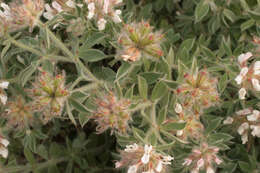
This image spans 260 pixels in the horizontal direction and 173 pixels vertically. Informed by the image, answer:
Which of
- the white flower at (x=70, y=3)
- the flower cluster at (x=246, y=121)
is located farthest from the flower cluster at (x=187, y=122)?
the white flower at (x=70, y=3)

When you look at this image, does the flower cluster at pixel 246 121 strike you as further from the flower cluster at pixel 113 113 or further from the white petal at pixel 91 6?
the white petal at pixel 91 6

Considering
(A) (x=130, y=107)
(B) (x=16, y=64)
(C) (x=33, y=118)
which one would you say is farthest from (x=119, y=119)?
(B) (x=16, y=64)

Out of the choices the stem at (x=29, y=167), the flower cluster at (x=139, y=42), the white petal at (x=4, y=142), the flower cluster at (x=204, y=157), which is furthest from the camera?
the stem at (x=29, y=167)

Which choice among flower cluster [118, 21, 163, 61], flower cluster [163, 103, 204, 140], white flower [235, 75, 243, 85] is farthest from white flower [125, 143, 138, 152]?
white flower [235, 75, 243, 85]

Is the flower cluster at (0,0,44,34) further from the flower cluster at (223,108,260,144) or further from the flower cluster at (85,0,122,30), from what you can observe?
the flower cluster at (223,108,260,144)

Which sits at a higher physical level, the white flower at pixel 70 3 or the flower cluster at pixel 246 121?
the white flower at pixel 70 3
